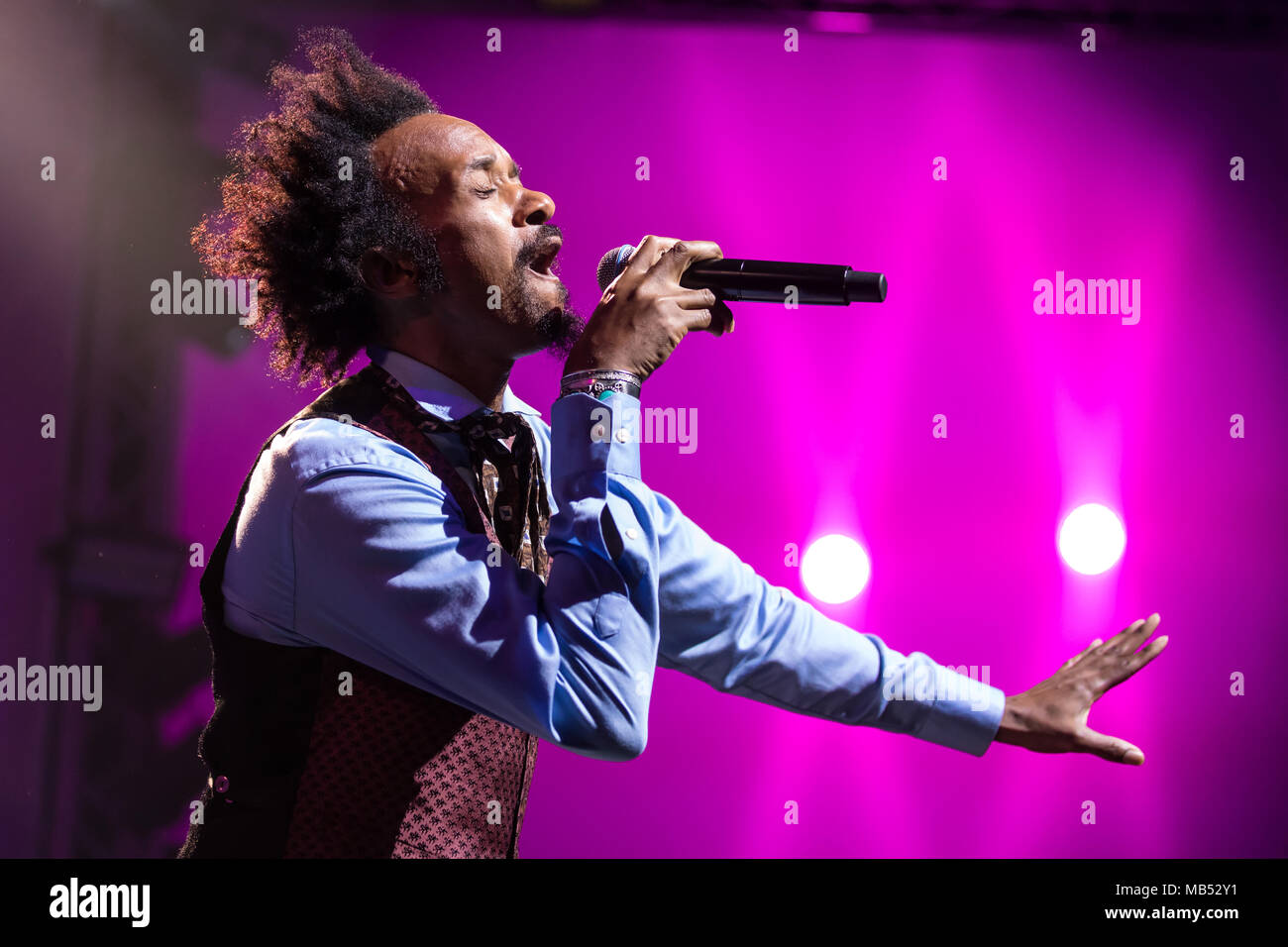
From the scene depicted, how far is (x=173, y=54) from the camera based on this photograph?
107 inches

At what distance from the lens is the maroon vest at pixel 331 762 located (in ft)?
4.10

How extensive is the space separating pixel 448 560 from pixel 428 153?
2.19 ft

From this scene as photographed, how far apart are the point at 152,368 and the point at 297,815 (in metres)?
1.77

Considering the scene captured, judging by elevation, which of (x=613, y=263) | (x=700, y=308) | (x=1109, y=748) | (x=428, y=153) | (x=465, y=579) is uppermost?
(x=428, y=153)

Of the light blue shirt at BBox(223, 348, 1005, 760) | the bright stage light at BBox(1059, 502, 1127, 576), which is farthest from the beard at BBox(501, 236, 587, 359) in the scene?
the bright stage light at BBox(1059, 502, 1127, 576)

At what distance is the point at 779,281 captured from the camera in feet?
4.66

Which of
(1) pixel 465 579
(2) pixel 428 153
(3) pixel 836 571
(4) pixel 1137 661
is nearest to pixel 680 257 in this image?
(2) pixel 428 153

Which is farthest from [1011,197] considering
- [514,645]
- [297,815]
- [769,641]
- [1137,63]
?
[297,815]

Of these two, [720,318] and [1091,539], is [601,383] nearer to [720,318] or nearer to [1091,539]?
[720,318]

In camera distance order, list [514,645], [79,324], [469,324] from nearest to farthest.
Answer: [514,645] < [469,324] < [79,324]

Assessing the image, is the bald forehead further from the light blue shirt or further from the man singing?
the light blue shirt

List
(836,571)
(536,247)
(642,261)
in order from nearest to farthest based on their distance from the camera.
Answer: (642,261)
(536,247)
(836,571)

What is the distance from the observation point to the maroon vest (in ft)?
4.10

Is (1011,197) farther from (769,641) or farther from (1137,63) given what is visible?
(769,641)
